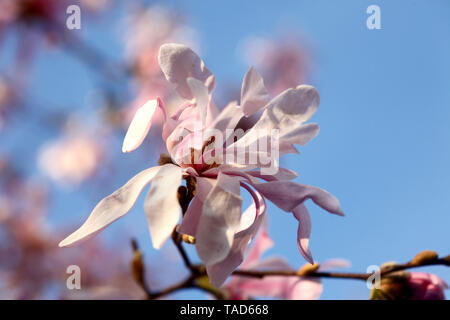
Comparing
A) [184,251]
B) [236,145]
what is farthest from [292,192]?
[184,251]

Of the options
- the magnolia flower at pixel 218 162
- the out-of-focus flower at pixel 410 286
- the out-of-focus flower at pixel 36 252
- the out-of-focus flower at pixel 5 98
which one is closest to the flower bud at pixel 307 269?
the out-of-focus flower at pixel 410 286

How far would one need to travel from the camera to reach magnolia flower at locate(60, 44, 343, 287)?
0.51m

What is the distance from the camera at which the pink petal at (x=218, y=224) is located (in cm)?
47

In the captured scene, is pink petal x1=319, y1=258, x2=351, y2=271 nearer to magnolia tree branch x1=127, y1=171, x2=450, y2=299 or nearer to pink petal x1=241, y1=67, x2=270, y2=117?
magnolia tree branch x1=127, y1=171, x2=450, y2=299

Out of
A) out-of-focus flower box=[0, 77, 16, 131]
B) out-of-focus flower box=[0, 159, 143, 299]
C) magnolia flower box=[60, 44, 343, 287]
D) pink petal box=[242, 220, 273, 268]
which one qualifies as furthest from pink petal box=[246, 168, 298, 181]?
out-of-focus flower box=[0, 77, 16, 131]

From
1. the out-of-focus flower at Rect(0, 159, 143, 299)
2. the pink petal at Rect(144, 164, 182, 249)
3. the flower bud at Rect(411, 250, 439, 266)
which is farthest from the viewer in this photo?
the out-of-focus flower at Rect(0, 159, 143, 299)

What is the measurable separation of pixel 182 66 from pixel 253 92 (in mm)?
99

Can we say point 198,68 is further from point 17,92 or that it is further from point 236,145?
point 17,92

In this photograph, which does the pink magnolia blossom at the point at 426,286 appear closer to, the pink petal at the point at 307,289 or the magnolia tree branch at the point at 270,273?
the magnolia tree branch at the point at 270,273

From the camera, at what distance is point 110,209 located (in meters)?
0.53

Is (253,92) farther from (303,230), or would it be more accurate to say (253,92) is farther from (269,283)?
(269,283)

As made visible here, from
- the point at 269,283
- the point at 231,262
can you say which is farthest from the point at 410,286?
the point at 231,262

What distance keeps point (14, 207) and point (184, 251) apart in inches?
94.3
